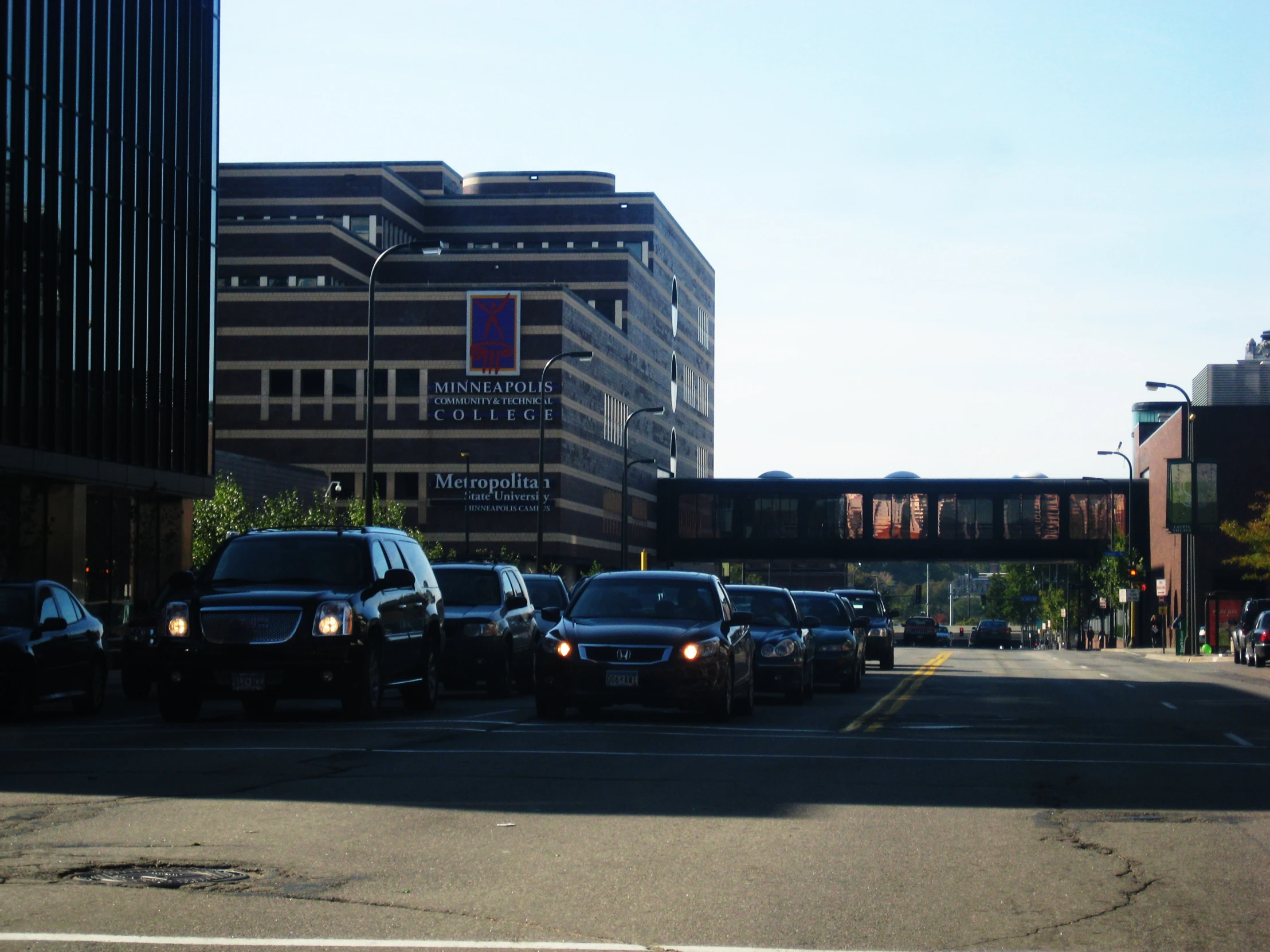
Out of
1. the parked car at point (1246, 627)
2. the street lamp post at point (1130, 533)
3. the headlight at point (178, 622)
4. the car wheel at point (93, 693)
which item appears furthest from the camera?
the street lamp post at point (1130, 533)

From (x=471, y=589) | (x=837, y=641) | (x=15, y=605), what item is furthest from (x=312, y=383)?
(x=15, y=605)

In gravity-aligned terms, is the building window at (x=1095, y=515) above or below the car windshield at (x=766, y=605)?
above

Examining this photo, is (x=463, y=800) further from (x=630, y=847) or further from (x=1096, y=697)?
(x=1096, y=697)

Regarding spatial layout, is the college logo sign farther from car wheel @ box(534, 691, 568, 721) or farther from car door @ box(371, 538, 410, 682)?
car wheel @ box(534, 691, 568, 721)

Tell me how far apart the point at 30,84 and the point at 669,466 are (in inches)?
3940

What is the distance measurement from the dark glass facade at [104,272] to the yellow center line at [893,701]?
18.7 meters

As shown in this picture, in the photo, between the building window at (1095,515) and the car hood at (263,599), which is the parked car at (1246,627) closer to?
the car hood at (263,599)

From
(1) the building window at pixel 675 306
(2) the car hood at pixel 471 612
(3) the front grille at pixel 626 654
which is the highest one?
(1) the building window at pixel 675 306

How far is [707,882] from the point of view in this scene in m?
8.30

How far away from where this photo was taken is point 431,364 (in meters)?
95.7

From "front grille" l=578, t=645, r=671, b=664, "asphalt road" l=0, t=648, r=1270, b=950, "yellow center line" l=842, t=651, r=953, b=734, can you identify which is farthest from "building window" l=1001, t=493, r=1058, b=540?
"front grille" l=578, t=645, r=671, b=664

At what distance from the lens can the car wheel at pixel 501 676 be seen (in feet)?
78.6

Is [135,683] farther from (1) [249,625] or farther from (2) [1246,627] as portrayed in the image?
(2) [1246,627]

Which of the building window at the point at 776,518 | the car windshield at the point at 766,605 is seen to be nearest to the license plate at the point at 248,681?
the car windshield at the point at 766,605
